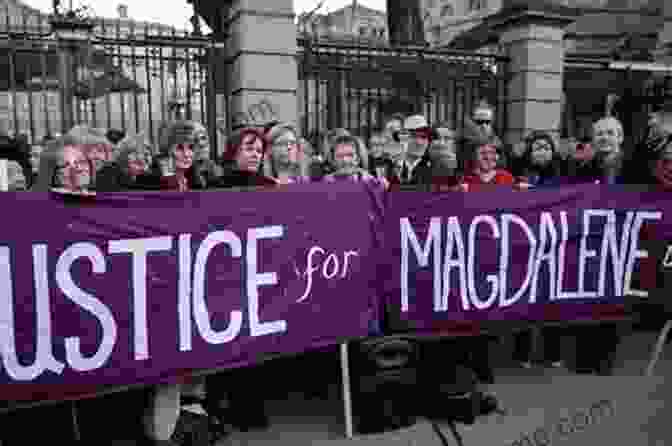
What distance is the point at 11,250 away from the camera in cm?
237

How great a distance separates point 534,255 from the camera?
3602 millimetres

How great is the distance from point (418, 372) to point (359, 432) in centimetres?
57

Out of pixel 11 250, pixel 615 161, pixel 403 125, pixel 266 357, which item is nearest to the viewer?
pixel 11 250

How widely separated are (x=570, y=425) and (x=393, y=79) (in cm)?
614

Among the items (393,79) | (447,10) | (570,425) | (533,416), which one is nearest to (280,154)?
(533,416)

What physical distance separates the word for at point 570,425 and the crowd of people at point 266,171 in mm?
624

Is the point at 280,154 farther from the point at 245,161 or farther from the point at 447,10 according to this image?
the point at 447,10

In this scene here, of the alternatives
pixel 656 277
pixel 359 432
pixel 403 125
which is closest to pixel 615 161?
pixel 656 277

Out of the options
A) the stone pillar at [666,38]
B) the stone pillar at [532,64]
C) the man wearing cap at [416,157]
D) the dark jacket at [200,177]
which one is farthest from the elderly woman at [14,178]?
the stone pillar at [666,38]

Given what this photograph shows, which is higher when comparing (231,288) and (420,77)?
(420,77)

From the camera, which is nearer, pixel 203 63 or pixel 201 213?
pixel 201 213

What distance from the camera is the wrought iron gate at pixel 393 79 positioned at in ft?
24.6

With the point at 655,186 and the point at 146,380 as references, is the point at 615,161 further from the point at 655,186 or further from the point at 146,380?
Answer: the point at 146,380

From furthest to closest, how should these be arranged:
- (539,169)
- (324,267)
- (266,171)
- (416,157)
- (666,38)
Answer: (666,38) < (539,169) < (416,157) < (266,171) < (324,267)
